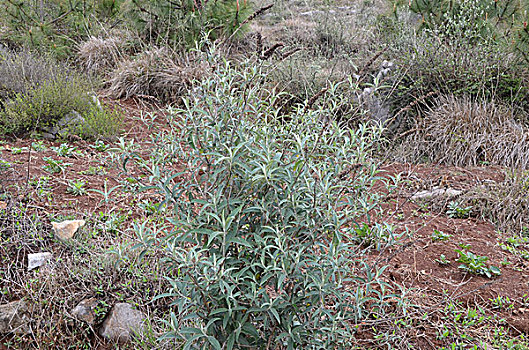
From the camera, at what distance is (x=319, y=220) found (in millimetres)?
1899

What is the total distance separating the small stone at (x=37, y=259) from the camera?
299cm

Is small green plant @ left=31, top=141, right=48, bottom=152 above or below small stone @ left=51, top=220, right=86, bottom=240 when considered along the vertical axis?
below

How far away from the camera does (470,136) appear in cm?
526

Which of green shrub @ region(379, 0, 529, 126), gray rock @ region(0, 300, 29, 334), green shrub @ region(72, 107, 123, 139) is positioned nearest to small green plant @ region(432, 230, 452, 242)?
green shrub @ region(379, 0, 529, 126)

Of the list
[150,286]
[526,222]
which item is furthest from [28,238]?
[526,222]

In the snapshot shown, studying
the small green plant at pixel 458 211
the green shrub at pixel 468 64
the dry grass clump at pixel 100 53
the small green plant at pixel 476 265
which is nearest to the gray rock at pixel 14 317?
the small green plant at pixel 476 265

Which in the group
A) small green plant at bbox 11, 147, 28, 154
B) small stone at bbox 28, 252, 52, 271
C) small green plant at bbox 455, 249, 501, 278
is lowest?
small green plant at bbox 455, 249, 501, 278

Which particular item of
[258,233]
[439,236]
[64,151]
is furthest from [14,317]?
[439,236]

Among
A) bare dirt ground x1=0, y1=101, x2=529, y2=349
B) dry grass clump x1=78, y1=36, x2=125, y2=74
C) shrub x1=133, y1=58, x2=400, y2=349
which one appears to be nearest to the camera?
shrub x1=133, y1=58, x2=400, y2=349

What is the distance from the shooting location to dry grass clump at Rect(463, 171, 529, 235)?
3848mm

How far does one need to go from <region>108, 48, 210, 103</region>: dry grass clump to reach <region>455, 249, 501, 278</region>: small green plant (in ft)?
15.5

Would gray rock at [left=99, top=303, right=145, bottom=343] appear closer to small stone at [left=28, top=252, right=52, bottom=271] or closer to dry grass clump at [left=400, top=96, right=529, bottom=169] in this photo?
small stone at [left=28, top=252, right=52, bottom=271]

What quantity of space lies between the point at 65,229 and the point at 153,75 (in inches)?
170

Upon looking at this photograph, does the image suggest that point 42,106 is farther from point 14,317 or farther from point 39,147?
point 14,317
